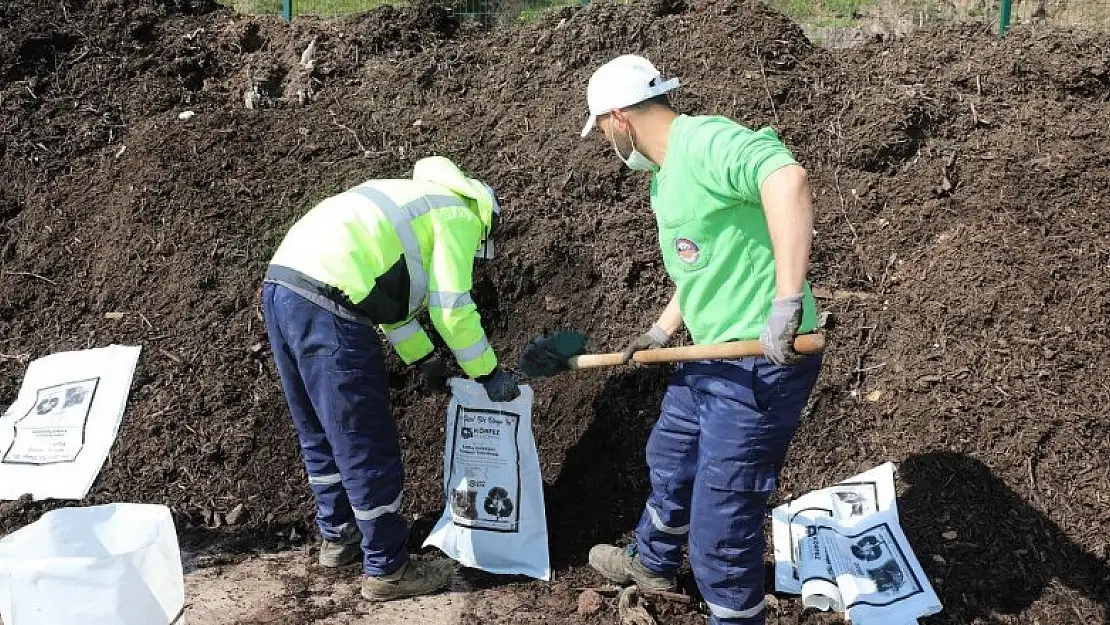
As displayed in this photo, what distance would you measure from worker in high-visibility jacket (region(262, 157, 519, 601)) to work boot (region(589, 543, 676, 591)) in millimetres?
Result: 735

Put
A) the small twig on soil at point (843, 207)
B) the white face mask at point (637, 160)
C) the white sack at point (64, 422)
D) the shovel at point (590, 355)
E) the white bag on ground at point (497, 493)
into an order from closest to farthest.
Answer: the shovel at point (590, 355)
the white face mask at point (637, 160)
the white bag on ground at point (497, 493)
the white sack at point (64, 422)
the small twig on soil at point (843, 207)

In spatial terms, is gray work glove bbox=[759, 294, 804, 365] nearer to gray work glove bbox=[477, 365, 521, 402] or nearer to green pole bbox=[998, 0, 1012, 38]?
gray work glove bbox=[477, 365, 521, 402]

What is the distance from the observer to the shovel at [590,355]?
105 inches

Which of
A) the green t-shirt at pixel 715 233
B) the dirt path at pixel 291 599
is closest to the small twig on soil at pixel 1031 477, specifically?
the green t-shirt at pixel 715 233

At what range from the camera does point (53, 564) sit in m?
2.34

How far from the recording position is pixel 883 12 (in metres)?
7.42

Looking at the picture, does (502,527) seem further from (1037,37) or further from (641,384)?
(1037,37)

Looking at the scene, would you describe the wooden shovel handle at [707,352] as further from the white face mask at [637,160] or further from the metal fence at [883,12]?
the metal fence at [883,12]

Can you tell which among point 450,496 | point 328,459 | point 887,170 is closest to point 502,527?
point 450,496

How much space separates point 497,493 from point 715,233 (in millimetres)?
1518

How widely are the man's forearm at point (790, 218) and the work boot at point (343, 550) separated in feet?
7.00

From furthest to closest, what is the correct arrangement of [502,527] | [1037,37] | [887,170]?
[1037,37], [887,170], [502,527]

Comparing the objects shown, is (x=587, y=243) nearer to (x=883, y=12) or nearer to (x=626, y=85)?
(x=626, y=85)

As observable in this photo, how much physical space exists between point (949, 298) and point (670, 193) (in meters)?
2.06
